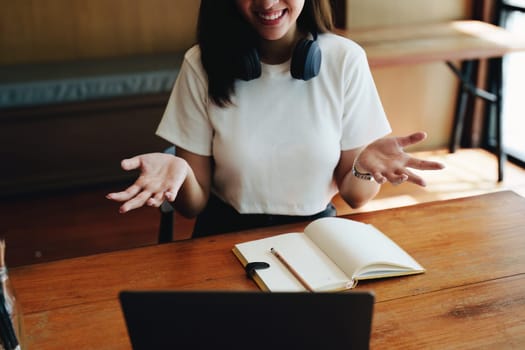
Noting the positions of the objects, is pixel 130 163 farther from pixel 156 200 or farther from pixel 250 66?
pixel 250 66

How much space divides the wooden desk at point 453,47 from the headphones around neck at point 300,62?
1283 mm

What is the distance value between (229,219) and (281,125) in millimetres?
273

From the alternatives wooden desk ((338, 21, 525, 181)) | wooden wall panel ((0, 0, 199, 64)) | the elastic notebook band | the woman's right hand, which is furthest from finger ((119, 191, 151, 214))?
wooden wall panel ((0, 0, 199, 64))

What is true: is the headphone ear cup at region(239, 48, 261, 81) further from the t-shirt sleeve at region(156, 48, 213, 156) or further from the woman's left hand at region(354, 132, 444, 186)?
the woman's left hand at region(354, 132, 444, 186)

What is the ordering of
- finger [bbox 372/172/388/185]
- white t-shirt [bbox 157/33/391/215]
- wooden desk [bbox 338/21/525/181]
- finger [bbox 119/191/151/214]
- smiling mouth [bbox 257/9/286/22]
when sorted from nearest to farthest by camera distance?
finger [bbox 119/191/151/214] → finger [bbox 372/172/388/185] → smiling mouth [bbox 257/9/286/22] → white t-shirt [bbox 157/33/391/215] → wooden desk [bbox 338/21/525/181]

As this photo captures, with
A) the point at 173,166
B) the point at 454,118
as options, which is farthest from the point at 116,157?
the point at 173,166

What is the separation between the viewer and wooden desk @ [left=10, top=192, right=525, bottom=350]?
1.13 meters

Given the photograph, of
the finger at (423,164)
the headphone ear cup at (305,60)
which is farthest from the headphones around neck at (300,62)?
the finger at (423,164)

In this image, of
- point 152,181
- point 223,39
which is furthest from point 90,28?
point 152,181

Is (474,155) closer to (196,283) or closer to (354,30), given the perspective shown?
(354,30)

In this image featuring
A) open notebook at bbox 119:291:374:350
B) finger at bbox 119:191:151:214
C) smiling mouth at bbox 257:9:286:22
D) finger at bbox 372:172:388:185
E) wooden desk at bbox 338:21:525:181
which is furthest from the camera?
wooden desk at bbox 338:21:525:181

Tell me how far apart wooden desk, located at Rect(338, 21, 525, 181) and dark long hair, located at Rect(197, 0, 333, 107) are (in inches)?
49.4

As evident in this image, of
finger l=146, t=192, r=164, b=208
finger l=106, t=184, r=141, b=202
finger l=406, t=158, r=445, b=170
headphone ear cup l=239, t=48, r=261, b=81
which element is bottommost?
finger l=146, t=192, r=164, b=208

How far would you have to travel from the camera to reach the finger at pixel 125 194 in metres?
1.29
